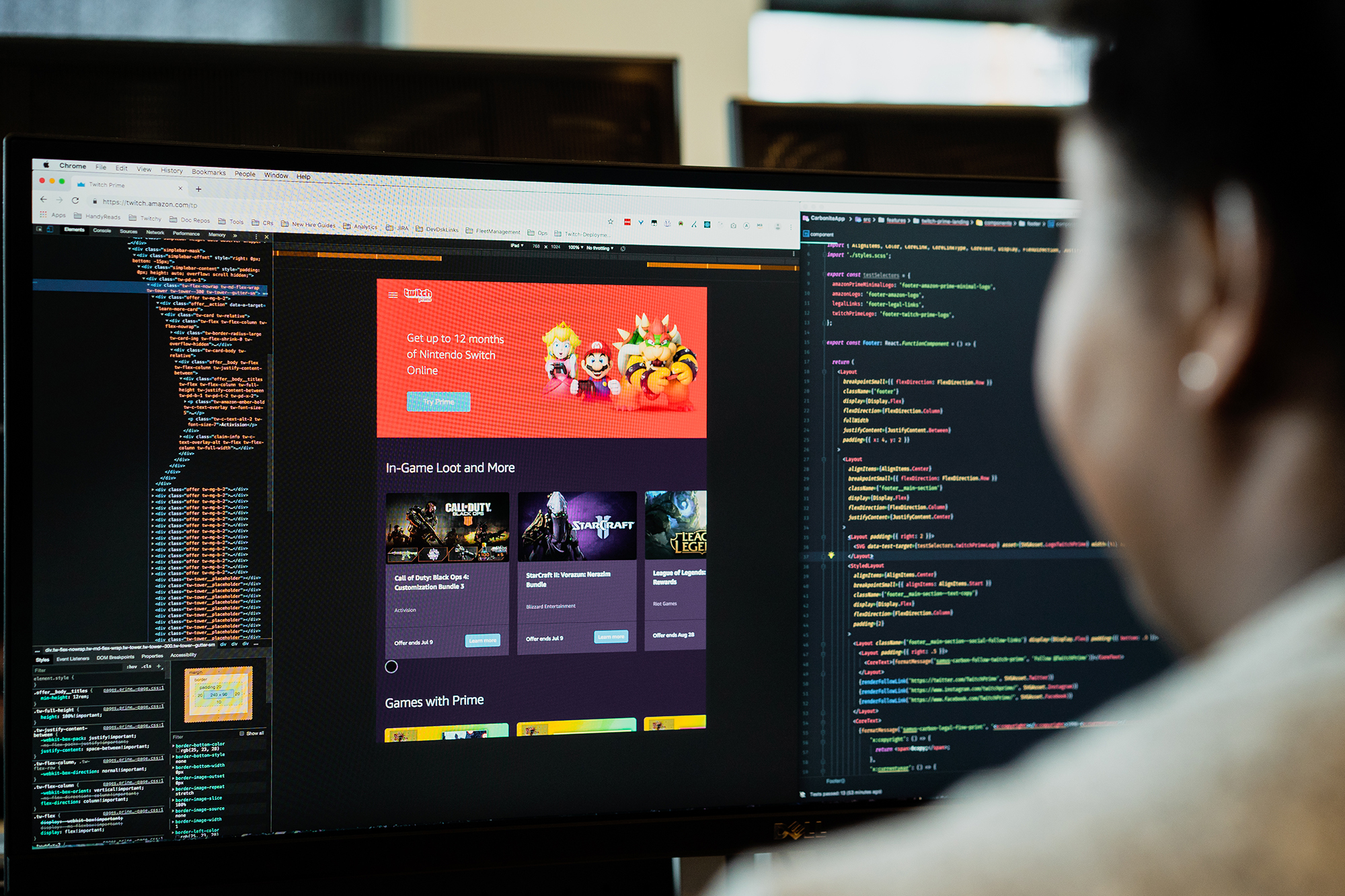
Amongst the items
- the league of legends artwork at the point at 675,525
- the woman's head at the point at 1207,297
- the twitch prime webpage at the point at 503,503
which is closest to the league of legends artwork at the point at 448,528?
the twitch prime webpage at the point at 503,503

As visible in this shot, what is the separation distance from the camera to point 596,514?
2.40ft

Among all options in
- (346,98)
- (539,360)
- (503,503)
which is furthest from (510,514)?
(346,98)

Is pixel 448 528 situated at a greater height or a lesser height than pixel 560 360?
lesser

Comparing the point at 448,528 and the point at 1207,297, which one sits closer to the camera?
the point at 1207,297

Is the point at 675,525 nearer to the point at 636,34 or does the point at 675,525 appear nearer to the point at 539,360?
the point at 539,360

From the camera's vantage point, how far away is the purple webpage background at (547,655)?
0.71 m

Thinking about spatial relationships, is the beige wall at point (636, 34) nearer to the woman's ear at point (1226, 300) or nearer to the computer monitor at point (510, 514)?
the computer monitor at point (510, 514)

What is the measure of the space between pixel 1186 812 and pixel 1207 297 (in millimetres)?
153

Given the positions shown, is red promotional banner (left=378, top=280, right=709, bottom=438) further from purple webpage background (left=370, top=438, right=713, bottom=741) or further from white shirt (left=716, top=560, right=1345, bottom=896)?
white shirt (left=716, top=560, right=1345, bottom=896)

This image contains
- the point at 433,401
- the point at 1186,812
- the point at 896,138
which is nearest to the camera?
the point at 1186,812

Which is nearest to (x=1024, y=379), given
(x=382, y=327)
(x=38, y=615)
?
(x=382, y=327)

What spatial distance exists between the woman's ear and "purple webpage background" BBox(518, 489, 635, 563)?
480 millimetres

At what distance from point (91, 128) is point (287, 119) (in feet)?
0.51

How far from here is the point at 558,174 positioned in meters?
0.73
